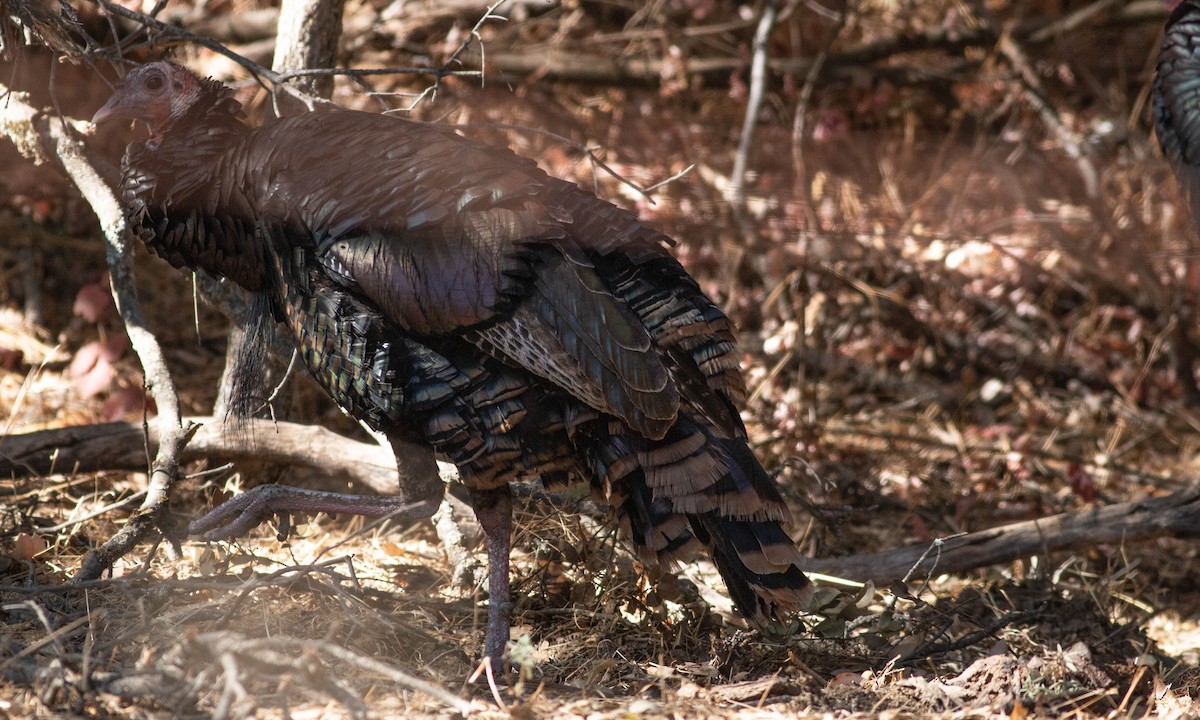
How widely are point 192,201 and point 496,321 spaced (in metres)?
1.02

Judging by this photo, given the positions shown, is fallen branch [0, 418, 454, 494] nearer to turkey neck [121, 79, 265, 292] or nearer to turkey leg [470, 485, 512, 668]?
turkey leg [470, 485, 512, 668]

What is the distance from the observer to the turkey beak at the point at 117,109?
130 inches

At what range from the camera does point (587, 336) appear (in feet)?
9.02

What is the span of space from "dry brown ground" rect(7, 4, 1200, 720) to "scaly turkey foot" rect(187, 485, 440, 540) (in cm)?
Result: 16

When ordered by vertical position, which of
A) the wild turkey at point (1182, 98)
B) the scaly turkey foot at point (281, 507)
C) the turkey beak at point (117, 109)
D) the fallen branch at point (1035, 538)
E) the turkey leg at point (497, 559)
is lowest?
the fallen branch at point (1035, 538)

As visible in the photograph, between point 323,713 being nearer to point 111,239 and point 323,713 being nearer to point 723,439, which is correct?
point 723,439

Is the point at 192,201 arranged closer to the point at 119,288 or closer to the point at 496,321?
the point at 119,288

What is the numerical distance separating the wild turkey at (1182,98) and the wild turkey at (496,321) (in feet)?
7.52

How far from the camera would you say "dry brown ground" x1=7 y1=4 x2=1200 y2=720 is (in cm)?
283

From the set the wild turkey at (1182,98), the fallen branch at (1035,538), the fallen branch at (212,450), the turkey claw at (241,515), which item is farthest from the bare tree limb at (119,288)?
the wild turkey at (1182,98)

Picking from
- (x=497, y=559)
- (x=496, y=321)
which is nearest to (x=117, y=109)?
(x=496, y=321)

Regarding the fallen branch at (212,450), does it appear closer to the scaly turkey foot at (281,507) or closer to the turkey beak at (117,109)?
the scaly turkey foot at (281,507)

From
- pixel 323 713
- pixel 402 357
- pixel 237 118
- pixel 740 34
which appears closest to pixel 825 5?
pixel 740 34

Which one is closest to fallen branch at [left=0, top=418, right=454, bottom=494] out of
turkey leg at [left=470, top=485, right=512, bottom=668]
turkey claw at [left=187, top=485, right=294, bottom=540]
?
turkey claw at [left=187, top=485, right=294, bottom=540]
